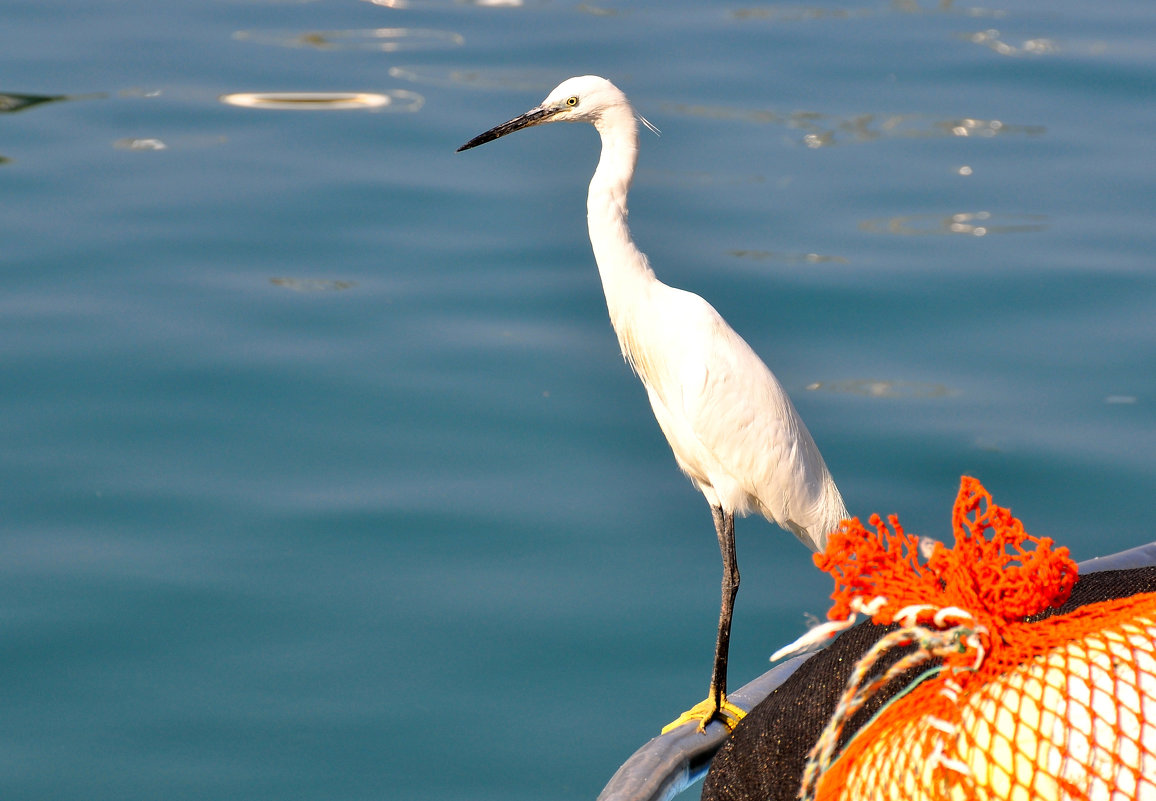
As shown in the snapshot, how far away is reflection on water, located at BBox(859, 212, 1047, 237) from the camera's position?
163 inches

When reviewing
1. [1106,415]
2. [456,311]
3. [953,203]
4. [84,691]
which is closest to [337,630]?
[84,691]

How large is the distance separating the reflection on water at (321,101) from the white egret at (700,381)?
3323 millimetres

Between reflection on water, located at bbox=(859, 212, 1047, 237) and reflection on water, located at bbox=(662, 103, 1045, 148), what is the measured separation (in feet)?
2.26

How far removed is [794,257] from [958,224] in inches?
26.2

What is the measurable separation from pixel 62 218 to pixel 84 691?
2246 millimetres

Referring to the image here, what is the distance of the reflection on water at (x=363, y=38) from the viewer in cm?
571

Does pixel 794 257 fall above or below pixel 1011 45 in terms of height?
below

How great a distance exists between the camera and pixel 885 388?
3348 millimetres

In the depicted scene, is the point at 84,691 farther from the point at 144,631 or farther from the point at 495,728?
the point at 495,728

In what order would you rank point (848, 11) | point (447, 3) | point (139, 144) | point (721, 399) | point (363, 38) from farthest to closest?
point (447, 3), point (848, 11), point (363, 38), point (139, 144), point (721, 399)

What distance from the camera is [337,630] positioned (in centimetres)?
251

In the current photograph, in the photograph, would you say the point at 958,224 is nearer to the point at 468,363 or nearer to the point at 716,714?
the point at 468,363

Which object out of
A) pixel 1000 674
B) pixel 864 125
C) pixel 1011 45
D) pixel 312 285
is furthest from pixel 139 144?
pixel 1000 674

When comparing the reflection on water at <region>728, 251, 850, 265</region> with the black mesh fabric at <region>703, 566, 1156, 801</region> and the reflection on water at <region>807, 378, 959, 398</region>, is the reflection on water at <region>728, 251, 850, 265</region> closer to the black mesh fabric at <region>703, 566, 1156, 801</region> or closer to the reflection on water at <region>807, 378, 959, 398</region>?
the reflection on water at <region>807, 378, 959, 398</region>
